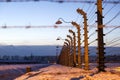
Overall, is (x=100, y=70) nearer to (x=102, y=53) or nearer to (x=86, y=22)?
(x=102, y=53)

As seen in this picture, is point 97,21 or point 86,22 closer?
point 97,21

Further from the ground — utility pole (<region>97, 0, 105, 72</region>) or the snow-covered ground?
utility pole (<region>97, 0, 105, 72</region>)

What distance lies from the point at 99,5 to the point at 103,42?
2976mm

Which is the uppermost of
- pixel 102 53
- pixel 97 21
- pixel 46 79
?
pixel 97 21

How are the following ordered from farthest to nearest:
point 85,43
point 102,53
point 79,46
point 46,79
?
point 79,46
point 85,43
point 102,53
point 46,79

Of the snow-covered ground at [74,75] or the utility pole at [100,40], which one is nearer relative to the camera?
the snow-covered ground at [74,75]

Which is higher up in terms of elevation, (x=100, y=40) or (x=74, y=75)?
(x=100, y=40)

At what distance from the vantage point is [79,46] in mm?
44406

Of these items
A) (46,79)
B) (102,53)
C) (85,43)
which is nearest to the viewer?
(46,79)

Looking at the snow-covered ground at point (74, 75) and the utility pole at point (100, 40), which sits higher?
the utility pole at point (100, 40)

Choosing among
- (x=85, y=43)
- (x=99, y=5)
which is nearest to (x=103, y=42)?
(x=99, y=5)

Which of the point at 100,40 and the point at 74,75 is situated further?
the point at 100,40

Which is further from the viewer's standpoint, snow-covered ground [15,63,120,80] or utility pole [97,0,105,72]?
utility pole [97,0,105,72]

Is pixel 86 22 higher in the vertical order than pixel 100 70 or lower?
higher
